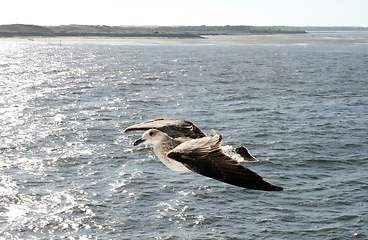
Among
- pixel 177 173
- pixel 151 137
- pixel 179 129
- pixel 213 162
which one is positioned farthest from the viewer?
pixel 177 173

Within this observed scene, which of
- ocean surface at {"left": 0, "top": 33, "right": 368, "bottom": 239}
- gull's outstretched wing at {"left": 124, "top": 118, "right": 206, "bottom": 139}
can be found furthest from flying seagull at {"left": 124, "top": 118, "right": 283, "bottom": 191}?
ocean surface at {"left": 0, "top": 33, "right": 368, "bottom": 239}

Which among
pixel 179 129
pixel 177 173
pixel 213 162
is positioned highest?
pixel 179 129

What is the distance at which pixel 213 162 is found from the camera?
5.12 meters

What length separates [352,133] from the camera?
36.3 meters

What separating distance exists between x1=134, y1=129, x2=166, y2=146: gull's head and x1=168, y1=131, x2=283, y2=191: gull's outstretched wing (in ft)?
1.31

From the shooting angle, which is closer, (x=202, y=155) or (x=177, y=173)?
(x=202, y=155)

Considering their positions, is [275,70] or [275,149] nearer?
[275,149]

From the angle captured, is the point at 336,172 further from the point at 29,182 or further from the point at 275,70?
the point at 275,70

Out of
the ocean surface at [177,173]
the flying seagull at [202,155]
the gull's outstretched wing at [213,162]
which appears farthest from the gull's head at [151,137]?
the ocean surface at [177,173]

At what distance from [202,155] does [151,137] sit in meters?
0.91

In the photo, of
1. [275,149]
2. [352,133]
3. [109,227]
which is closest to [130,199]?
[109,227]

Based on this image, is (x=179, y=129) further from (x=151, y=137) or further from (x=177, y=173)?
(x=177, y=173)

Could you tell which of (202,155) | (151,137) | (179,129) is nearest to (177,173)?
(179,129)

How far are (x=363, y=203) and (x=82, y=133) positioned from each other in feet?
76.9
